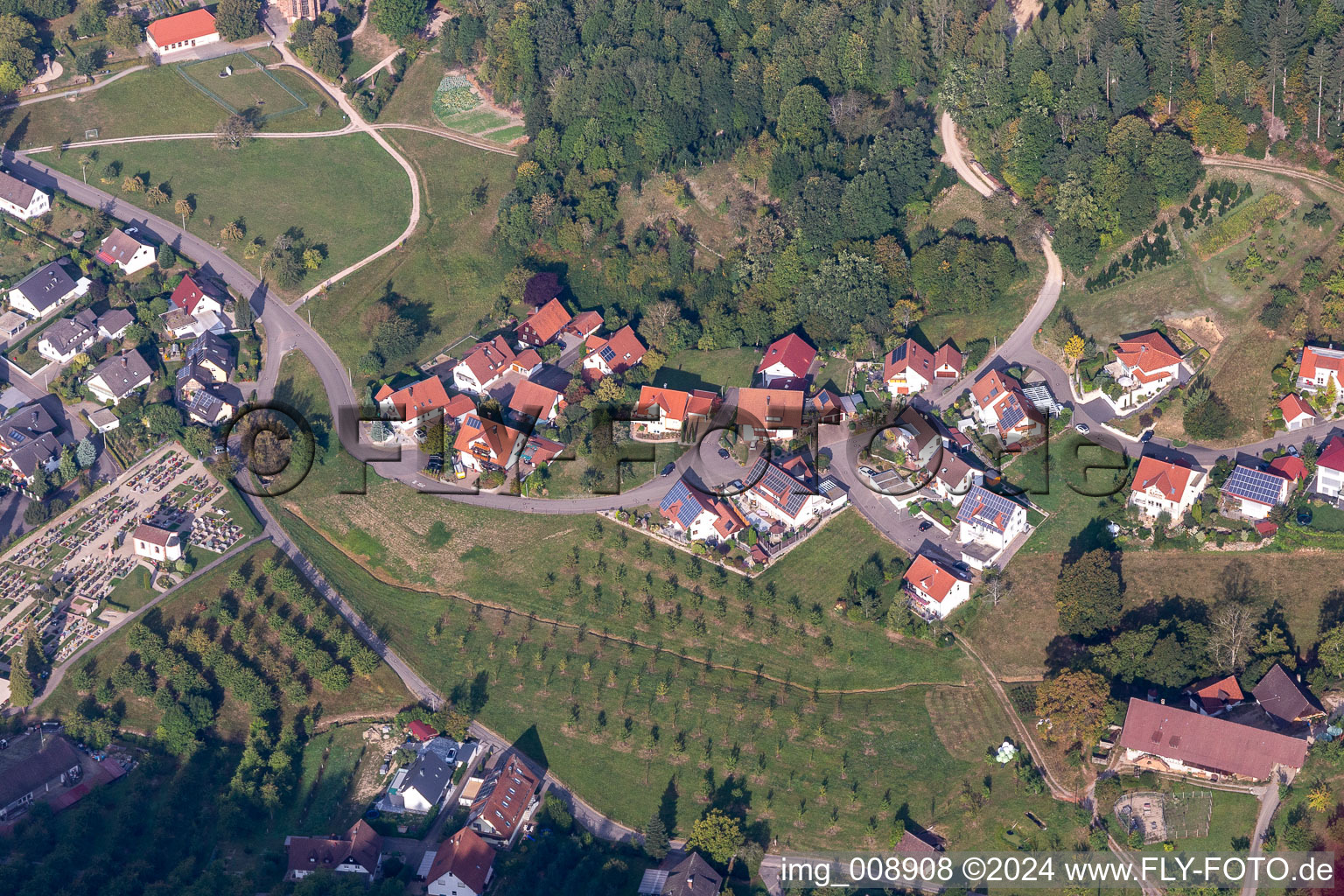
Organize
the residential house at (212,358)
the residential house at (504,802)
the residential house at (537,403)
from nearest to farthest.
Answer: the residential house at (504,802), the residential house at (537,403), the residential house at (212,358)

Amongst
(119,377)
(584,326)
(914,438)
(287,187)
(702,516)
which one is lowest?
(119,377)

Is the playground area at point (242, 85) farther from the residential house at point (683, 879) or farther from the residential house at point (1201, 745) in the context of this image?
the residential house at point (1201, 745)

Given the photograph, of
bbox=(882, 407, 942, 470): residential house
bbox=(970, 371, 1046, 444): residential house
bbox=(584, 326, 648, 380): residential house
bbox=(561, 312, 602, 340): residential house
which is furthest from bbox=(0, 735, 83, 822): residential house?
bbox=(970, 371, 1046, 444): residential house

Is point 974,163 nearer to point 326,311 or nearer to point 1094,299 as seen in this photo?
point 1094,299

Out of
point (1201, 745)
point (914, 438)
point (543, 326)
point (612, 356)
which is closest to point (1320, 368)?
point (914, 438)

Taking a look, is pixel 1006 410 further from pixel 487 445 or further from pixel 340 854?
pixel 340 854

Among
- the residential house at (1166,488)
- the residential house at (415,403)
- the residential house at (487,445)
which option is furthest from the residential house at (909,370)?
the residential house at (415,403)
